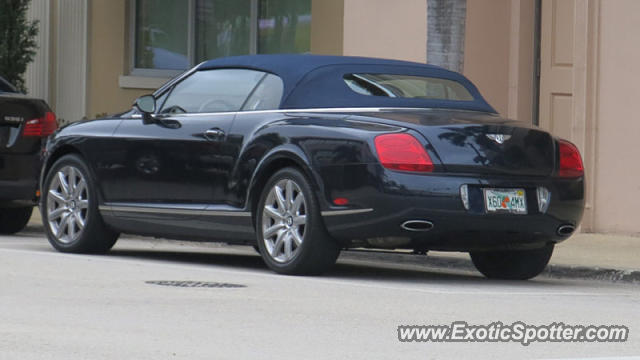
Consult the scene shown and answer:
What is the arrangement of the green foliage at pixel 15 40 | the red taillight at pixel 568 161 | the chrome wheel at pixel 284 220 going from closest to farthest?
the chrome wheel at pixel 284 220 < the red taillight at pixel 568 161 < the green foliage at pixel 15 40

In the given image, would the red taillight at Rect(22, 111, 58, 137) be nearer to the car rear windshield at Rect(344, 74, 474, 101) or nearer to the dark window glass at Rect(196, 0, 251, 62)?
the car rear windshield at Rect(344, 74, 474, 101)

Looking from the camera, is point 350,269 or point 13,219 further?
point 13,219

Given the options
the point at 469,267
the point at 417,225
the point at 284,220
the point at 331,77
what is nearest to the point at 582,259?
the point at 469,267

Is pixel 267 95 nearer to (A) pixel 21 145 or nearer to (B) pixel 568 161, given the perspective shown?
(B) pixel 568 161

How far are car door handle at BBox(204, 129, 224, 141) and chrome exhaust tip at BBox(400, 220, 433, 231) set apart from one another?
5.63ft

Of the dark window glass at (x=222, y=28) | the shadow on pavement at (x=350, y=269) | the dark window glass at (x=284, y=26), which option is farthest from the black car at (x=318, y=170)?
the dark window glass at (x=222, y=28)

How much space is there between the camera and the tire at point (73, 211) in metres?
11.6

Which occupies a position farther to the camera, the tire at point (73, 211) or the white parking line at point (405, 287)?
the tire at point (73, 211)

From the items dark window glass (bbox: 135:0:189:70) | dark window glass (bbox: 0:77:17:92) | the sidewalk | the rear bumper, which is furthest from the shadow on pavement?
dark window glass (bbox: 135:0:189:70)

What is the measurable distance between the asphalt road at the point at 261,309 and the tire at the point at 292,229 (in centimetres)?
13

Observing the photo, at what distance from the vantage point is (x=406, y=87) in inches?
426

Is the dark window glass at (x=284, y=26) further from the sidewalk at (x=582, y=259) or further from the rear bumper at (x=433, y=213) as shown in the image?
the rear bumper at (x=433, y=213)

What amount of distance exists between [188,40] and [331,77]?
10.1 m

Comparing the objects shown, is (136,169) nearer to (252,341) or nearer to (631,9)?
(252,341)
